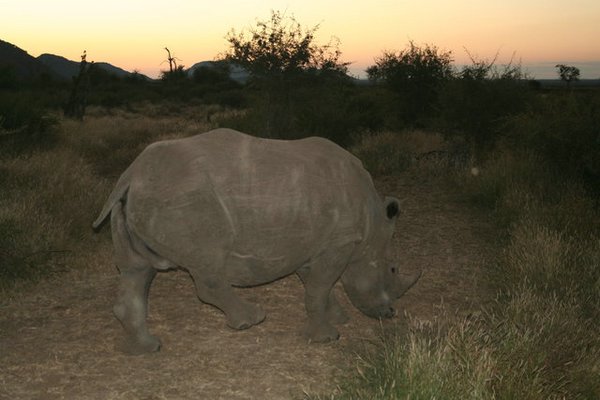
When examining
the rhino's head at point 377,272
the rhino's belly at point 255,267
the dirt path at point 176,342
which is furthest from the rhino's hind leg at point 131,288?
the rhino's head at point 377,272

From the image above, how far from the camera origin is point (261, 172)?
4594mm

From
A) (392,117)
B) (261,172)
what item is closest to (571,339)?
(261,172)

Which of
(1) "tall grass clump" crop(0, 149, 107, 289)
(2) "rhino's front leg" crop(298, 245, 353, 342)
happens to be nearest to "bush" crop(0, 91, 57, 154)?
(1) "tall grass clump" crop(0, 149, 107, 289)

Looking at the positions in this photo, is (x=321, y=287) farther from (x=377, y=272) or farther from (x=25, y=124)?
(x=25, y=124)

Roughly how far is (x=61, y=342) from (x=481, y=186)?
25.0 feet

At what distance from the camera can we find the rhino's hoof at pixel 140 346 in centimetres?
480

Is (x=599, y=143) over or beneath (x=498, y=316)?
over

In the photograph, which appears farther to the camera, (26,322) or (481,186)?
(481,186)

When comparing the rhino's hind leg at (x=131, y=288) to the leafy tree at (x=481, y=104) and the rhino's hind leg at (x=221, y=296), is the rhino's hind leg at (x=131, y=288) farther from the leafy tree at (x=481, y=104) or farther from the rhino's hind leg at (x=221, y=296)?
the leafy tree at (x=481, y=104)

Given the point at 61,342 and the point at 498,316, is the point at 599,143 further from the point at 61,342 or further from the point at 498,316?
the point at 61,342

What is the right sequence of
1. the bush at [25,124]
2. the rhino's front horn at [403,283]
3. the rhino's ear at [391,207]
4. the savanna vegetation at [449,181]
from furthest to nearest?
the bush at [25,124], the rhino's front horn at [403,283], the rhino's ear at [391,207], the savanna vegetation at [449,181]

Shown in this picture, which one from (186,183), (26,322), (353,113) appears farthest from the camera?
(353,113)

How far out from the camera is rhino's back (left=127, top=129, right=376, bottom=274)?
175 inches

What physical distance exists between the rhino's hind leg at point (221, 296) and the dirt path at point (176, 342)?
0.95 feet
